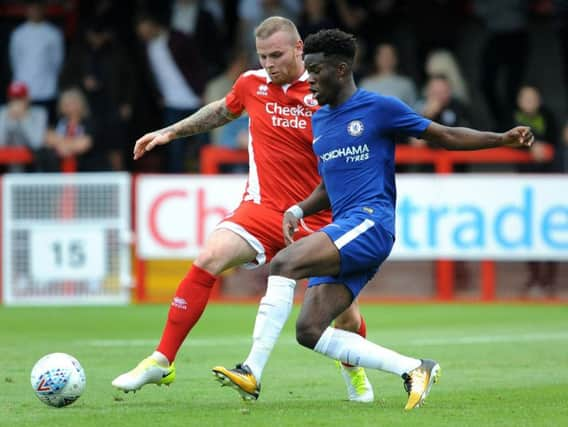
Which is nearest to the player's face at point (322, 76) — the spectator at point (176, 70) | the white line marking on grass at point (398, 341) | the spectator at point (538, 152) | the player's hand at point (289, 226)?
the player's hand at point (289, 226)

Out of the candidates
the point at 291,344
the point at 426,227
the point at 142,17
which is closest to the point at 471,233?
the point at 426,227

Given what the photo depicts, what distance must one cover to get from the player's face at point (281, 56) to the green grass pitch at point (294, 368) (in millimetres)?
2029

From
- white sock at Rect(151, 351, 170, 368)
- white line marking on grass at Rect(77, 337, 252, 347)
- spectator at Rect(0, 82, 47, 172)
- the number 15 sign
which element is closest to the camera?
white sock at Rect(151, 351, 170, 368)

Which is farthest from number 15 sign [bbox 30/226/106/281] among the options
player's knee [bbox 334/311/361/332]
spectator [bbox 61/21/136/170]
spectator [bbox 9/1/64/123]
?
player's knee [bbox 334/311/361/332]

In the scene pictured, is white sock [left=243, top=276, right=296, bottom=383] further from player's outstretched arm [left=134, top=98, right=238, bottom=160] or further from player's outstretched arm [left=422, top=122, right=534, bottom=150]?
player's outstretched arm [left=134, top=98, right=238, bottom=160]

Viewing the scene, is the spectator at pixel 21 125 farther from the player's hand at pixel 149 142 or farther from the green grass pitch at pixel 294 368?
the player's hand at pixel 149 142

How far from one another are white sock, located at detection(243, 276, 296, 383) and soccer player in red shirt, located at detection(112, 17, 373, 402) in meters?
0.70

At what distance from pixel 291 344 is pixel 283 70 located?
4.23m

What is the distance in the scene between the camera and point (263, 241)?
28.6 ft

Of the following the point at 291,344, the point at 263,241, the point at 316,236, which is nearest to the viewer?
the point at 316,236

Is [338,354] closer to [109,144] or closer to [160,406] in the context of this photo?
[160,406]

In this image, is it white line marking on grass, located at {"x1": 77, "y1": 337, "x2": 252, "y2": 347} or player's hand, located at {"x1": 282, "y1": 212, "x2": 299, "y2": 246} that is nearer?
player's hand, located at {"x1": 282, "y1": 212, "x2": 299, "y2": 246}

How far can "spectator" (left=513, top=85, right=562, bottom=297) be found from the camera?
16.4m

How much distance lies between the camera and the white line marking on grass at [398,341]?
12.2m
